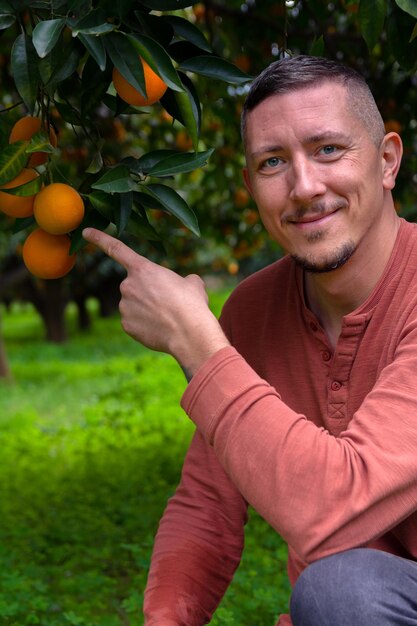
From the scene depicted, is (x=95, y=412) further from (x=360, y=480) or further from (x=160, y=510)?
(x=360, y=480)

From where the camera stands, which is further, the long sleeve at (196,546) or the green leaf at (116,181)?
the long sleeve at (196,546)

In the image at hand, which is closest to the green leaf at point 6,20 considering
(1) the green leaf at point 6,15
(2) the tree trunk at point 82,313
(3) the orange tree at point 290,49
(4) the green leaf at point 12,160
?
(1) the green leaf at point 6,15

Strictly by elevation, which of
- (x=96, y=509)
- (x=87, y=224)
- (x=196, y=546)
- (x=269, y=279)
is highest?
(x=87, y=224)

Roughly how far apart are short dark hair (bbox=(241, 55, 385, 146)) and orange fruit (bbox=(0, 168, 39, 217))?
1.54 feet

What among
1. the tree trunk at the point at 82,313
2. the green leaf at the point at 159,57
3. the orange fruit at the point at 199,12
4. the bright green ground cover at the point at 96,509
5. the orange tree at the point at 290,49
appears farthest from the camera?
the tree trunk at the point at 82,313

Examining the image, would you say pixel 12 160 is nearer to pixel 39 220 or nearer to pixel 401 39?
pixel 39 220

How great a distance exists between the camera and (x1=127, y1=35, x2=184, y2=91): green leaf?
1.60 metres

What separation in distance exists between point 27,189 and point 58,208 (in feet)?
0.34

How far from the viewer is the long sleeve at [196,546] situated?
6.13 feet

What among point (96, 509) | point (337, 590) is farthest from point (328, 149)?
point (96, 509)

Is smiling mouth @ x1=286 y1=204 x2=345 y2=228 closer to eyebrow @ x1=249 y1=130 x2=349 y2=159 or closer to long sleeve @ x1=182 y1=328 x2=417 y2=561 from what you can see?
eyebrow @ x1=249 y1=130 x2=349 y2=159

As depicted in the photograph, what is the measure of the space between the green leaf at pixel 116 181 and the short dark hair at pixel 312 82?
1.03 ft

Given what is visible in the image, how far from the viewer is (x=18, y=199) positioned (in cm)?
186

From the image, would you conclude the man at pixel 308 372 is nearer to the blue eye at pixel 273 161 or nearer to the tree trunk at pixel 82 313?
the blue eye at pixel 273 161
